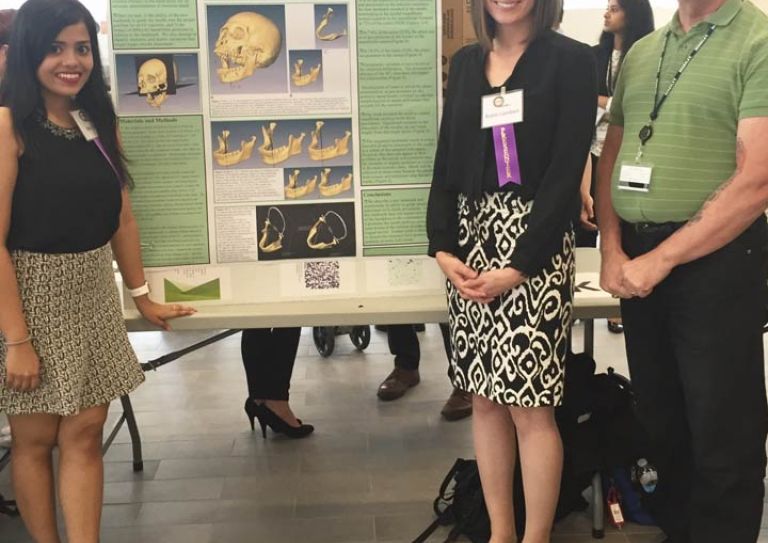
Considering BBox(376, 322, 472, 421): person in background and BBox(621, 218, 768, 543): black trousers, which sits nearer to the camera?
BBox(621, 218, 768, 543): black trousers

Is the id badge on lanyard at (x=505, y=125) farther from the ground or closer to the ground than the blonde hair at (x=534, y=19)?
closer to the ground

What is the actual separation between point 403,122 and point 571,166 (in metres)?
0.50

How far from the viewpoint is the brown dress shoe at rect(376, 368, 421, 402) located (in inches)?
129

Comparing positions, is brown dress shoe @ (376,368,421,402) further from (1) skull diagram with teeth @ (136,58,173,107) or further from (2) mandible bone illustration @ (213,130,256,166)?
(1) skull diagram with teeth @ (136,58,173,107)

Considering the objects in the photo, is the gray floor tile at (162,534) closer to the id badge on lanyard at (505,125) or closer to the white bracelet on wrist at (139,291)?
Result: the white bracelet on wrist at (139,291)

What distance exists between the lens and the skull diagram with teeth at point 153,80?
184 centimetres

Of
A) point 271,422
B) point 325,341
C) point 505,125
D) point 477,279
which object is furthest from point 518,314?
point 325,341

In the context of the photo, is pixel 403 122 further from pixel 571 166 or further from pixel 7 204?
pixel 7 204

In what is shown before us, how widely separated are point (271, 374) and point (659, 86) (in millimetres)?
1700

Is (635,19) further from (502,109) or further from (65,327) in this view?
(65,327)

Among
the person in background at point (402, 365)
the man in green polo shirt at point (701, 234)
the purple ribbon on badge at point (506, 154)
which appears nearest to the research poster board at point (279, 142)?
the purple ribbon on badge at point (506, 154)

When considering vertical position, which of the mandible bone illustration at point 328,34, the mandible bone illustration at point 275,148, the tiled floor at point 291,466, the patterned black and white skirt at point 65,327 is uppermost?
the mandible bone illustration at point 328,34

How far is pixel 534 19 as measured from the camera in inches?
63.1

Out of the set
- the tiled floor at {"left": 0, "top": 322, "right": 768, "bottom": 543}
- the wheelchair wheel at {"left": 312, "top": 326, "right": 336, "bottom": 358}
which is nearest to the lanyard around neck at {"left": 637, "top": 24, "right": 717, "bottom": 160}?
the tiled floor at {"left": 0, "top": 322, "right": 768, "bottom": 543}
